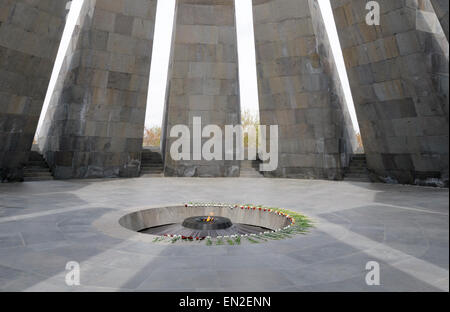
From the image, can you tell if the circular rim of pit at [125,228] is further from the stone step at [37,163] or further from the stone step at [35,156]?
the stone step at [35,156]

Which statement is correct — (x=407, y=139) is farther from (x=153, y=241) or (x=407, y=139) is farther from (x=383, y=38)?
(x=153, y=241)

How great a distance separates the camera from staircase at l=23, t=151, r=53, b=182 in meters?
13.2

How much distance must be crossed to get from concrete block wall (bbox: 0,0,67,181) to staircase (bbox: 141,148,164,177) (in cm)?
568

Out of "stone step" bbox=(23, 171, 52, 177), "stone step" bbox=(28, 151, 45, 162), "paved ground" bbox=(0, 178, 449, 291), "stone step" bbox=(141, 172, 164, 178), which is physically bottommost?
"paved ground" bbox=(0, 178, 449, 291)

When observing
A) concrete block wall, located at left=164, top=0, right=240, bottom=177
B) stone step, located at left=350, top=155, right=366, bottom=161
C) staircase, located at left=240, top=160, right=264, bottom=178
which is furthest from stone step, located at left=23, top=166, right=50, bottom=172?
stone step, located at left=350, top=155, right=366, bottom=161

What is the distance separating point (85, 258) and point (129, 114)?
38.6 feet

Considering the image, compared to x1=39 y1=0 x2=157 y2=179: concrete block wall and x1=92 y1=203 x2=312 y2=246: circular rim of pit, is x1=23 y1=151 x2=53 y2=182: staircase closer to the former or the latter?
x1=39 y1=0 x2=157 y2=179: concrete block wall

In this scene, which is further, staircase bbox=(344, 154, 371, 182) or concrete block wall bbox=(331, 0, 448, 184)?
staircase bbox=(344, 154, 371, 182)

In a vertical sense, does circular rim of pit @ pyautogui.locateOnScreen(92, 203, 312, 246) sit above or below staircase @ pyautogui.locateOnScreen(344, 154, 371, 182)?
below

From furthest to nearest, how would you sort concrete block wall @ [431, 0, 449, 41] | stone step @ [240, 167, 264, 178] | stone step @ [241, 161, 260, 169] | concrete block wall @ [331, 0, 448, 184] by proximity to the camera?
1. stone step @ [241, 161, 260, 169]
2. stone step @ [240, 167, 264, 178]
3. concrete block wall @ [331, 0, 448, 184]
4. concrete block wall @ [431, 0, 449, 41]

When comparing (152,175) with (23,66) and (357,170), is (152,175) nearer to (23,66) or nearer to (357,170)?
(23,66)

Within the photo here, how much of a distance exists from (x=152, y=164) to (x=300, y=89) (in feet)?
27.3
